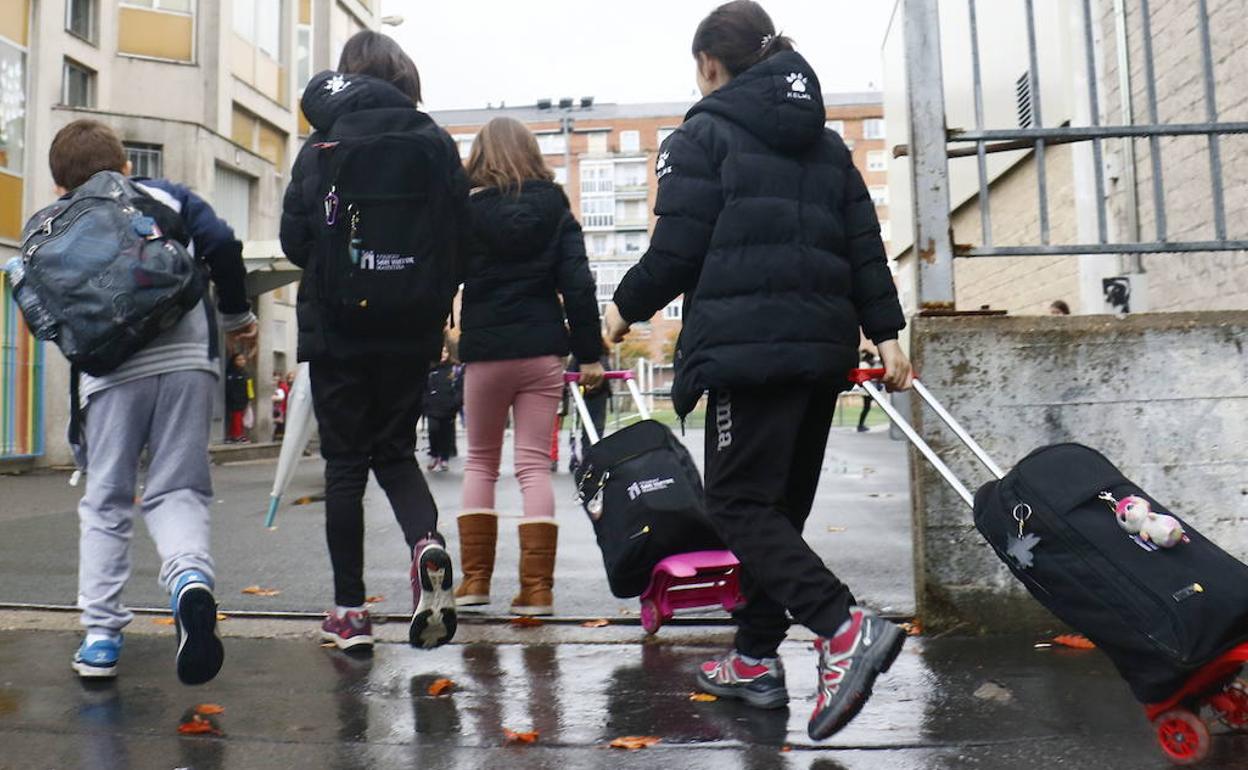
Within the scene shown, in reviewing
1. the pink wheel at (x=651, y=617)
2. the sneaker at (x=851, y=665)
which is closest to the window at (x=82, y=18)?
the pink wheel at (x=651, y=617)

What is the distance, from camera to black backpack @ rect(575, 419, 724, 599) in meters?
4.16

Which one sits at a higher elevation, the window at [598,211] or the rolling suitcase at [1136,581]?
the window at [598,211]

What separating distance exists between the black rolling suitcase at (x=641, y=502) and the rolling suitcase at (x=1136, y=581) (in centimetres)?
130

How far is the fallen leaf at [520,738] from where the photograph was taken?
10.1 ft

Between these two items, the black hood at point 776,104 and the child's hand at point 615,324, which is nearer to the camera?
the black hood at point 776,104

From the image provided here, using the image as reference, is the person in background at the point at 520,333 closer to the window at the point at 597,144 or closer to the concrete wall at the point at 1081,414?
the concrete wall at the point at 1081,414

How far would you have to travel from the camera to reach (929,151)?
4.52m

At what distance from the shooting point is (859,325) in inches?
132

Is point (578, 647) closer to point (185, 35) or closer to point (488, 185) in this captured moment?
point (488, 185)

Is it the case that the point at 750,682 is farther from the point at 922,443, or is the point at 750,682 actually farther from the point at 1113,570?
the point at 1113,570

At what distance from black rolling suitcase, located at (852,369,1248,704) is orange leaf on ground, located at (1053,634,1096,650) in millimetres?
1174

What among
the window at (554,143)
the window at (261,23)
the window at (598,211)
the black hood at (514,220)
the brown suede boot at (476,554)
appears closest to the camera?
the black hood at (514,220)

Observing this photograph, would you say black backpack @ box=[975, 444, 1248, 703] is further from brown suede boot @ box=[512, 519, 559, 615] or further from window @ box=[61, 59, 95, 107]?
window @ box=[61, 59, 95, 107]

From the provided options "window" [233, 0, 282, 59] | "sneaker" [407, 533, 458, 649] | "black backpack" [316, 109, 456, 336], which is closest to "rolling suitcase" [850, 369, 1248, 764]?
"sneaker" [407, 533, 458, 649]
